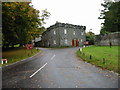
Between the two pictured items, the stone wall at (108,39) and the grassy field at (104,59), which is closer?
the grassy field at (104,59)

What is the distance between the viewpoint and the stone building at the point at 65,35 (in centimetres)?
4359

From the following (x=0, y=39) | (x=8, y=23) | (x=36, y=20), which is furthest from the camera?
(x=36, y=20)

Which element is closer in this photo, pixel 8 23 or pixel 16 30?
pixel 8 23

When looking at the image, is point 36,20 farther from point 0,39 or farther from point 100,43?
point 100,43

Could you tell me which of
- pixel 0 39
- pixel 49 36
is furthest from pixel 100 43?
pixel 0 39

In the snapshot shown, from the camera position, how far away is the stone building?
43594mm

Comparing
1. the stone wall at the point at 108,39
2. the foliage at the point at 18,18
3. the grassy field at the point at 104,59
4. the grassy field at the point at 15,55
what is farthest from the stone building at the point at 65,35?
the grassy field at the point at 104,59

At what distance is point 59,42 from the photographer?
43.0 meters

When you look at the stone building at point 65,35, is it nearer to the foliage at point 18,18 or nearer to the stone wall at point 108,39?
the stone wall at point 108,39

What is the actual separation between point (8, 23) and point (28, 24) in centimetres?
292

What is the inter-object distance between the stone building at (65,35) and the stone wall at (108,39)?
9.34 metres

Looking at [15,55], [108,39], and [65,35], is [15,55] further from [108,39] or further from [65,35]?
[108,39]

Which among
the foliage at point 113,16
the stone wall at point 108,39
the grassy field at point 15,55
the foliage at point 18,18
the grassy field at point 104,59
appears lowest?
the grassy field at point 15,55

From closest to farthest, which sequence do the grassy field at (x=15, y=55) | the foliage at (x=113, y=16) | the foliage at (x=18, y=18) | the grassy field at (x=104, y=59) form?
the grassy field at (x=104, y=59) → the foliage at (x=18, y=18) → the grassy field at (x=15, y=55) → the foliage at (x=113, y=16)
